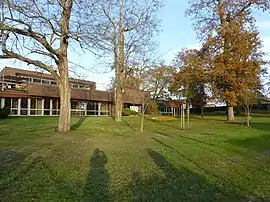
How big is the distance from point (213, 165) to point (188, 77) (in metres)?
24.4

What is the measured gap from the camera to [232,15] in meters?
31.9

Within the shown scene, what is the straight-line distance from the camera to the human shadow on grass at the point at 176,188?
5645mm

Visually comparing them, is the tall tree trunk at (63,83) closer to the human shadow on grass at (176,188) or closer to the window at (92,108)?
the human shadow on grass at (176,188)

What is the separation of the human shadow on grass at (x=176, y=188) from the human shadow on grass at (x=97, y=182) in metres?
0.56

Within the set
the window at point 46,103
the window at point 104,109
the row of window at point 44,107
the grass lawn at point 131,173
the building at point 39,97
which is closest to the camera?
the grass lawn at point 131,173

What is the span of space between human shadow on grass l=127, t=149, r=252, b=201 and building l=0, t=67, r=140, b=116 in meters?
23.2

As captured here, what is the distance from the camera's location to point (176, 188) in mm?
6242

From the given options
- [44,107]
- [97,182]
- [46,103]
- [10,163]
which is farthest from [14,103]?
[97,182]

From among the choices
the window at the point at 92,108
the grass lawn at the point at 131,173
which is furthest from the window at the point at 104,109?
the grass lawn at the point at 131,173

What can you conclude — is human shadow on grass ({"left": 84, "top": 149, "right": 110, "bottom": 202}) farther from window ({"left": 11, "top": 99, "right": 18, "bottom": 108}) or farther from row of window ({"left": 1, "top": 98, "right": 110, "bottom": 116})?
window ({"left": 11, "top": 99, "right": 18, "bottom": 108})

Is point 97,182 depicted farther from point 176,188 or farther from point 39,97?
→ point 39,97

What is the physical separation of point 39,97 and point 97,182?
108 feet

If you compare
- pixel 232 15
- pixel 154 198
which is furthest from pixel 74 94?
pixel 154 198

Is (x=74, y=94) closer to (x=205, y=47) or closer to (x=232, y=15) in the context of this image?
(x=205, y=47)
